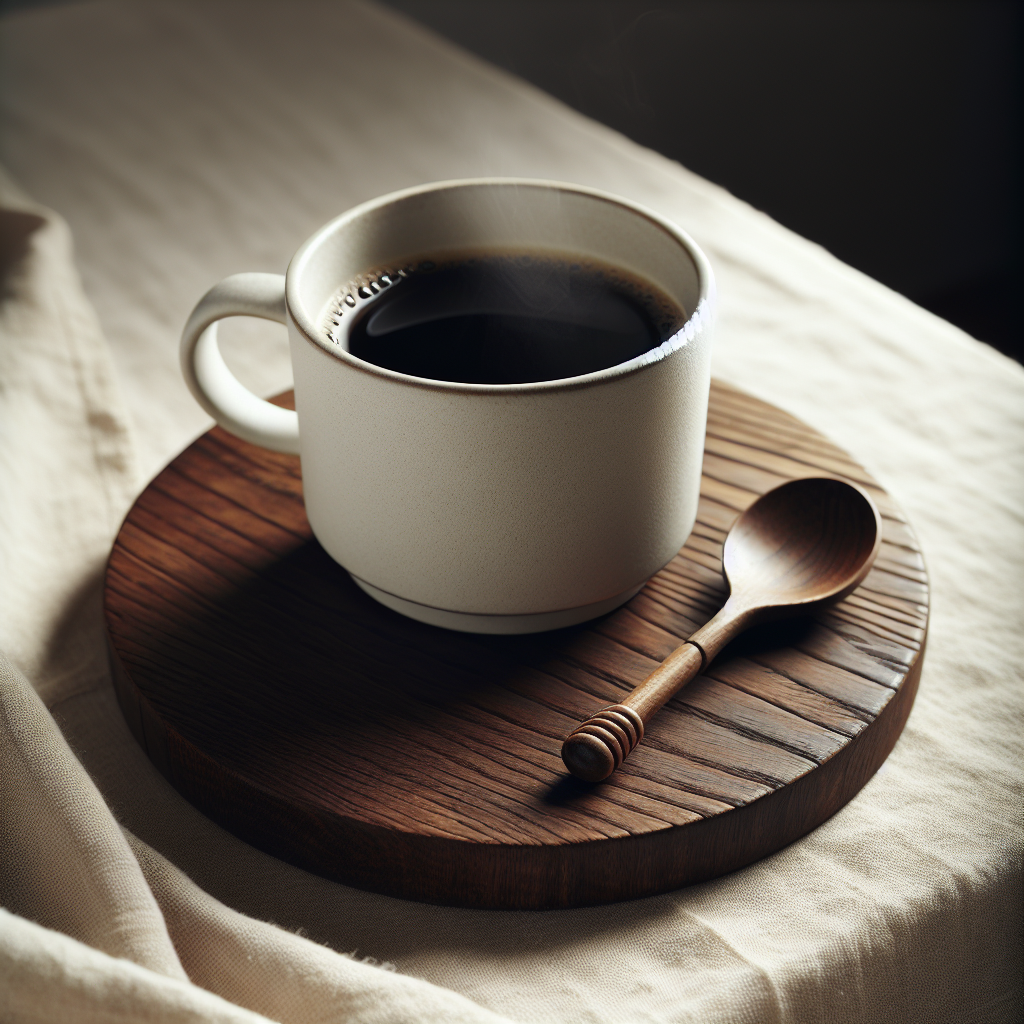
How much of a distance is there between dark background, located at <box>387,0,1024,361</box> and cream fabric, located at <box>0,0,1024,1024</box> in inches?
31.8

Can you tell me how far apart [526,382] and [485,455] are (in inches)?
3.3

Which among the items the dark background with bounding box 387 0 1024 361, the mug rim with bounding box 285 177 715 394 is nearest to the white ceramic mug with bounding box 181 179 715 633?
the mug rim with bounding box 285 177 715 394

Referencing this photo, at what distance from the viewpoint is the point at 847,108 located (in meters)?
2.50

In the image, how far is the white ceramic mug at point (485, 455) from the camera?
51cm

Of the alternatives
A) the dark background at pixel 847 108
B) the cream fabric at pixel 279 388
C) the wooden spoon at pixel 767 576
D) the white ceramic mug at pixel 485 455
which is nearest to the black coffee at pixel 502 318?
the white ceramic mug at pixel 485 455

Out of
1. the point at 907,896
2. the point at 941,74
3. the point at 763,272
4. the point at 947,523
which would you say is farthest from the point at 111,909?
the point at 941,74

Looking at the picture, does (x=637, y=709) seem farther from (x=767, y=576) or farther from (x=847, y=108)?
(x=847, y=108)

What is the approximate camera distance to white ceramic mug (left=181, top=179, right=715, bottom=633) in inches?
20.1

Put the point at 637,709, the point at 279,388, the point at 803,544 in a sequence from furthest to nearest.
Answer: the point at 279,388 → the point at 803,544 → the point at 637,709

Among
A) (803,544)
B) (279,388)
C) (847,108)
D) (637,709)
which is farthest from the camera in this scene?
(847,108)

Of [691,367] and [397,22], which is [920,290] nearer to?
[397,22]

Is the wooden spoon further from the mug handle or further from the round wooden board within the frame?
the mug handle

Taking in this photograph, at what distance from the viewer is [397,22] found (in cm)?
158

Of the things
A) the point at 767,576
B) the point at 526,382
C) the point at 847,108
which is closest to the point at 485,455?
the point at 526,382
